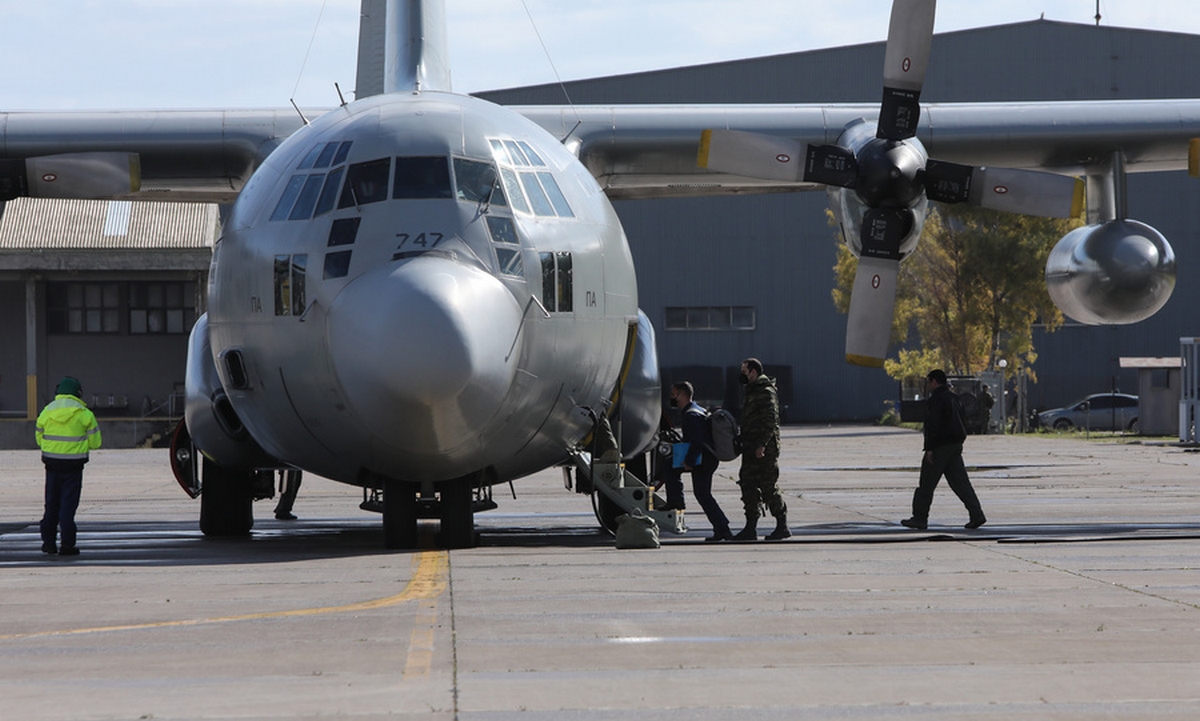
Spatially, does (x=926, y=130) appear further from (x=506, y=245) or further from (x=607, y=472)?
(x=506, y=245)

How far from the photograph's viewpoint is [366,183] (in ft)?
Result: 36.1

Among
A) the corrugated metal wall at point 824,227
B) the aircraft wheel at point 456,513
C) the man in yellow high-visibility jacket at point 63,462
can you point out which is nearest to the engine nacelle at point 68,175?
the man in yellow high-visibility jacket at point 63,462

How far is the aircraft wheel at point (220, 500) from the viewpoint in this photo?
14234 millimetres

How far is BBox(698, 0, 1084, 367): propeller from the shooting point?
14117 millimetres

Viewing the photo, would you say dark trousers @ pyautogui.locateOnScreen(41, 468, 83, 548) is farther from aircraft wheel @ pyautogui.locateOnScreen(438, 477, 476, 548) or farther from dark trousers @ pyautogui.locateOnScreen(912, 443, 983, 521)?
dark trousers @ pyautogui.locateOnScreen(912, 443, 983, 521)

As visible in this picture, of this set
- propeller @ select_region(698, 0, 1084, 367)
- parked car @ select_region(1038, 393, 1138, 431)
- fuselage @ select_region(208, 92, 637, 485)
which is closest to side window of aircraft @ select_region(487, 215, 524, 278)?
fuselage @ select_region(208, 92, 637, 485)

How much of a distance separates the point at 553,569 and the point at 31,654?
13.6ft

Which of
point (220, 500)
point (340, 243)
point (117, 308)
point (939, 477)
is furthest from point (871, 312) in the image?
point (117, 308)

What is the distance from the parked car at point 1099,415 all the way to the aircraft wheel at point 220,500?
38.8m

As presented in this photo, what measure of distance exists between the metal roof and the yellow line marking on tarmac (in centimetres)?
3940

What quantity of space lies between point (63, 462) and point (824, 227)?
48657mm

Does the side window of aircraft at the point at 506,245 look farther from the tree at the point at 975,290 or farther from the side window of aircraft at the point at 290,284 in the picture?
the tree at the point at 975,290

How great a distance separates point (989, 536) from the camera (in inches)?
511

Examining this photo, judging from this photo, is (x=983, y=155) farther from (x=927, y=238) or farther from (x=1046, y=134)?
(x=927, y=238)
